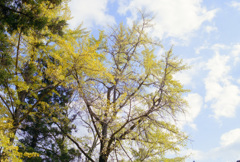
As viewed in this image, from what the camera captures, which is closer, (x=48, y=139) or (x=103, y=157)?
(x=103, y=157)

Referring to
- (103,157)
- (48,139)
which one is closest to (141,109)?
(103,157)

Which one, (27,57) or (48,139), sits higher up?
(27,57)

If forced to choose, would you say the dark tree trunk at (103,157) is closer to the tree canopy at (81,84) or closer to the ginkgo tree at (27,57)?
the tree canopy at (81,84)

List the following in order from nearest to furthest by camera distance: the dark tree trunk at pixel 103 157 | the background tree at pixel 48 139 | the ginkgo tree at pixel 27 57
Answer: the ginkgo tree at pixel 27 57 < the dark tree trunk at pixel 103 157 < the background tree at pixel 48 139

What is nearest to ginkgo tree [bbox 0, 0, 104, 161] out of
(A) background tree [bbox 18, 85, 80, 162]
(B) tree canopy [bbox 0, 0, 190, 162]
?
(B) tree canopy [bbox 0, 0, 190, 162]

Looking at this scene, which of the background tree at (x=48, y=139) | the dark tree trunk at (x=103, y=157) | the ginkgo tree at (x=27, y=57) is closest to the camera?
the ginkgo tree at (x=27, y=57)

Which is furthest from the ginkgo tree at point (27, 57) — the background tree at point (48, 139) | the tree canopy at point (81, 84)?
the background tree at point (48, 139)

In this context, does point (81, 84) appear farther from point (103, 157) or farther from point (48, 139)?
point (48, 139)

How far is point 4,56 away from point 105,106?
3585mm

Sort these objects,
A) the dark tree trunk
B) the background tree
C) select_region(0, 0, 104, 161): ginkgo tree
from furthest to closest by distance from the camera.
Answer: the background tree
the dark tree trunk
select_region(0, 0, 104, 161): ginkgo tree

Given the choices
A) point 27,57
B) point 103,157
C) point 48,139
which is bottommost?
point 103,157

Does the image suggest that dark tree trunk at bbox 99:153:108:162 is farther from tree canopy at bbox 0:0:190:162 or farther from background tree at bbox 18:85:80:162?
background tree at bbox 18:85:80:162

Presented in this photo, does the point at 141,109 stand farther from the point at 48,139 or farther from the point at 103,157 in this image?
the point at 48,139

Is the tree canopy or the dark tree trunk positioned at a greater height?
the tree canopy
